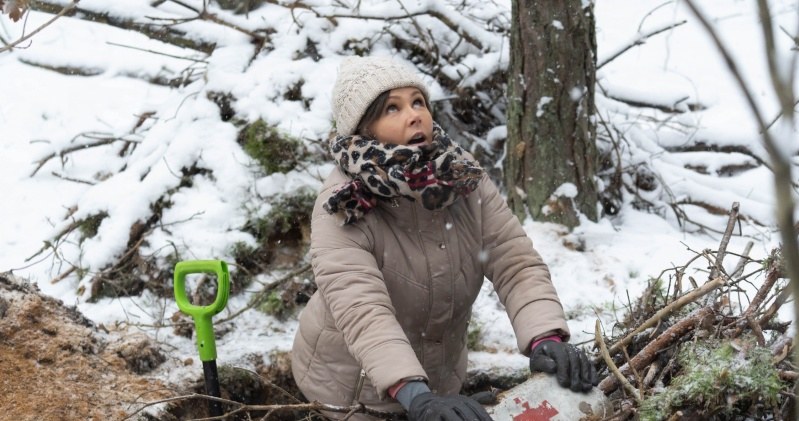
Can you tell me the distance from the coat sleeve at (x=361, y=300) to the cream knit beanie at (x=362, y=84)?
0.24 metres

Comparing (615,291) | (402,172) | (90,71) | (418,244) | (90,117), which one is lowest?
(615,291)

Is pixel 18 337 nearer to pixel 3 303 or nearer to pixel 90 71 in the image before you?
pixel 3 303

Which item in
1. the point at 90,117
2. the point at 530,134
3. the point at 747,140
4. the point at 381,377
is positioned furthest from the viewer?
the point at 90,117

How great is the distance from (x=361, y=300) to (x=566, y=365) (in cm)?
56

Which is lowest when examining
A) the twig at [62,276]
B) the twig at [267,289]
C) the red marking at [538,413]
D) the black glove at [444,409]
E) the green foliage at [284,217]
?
the red marking at [538,413]

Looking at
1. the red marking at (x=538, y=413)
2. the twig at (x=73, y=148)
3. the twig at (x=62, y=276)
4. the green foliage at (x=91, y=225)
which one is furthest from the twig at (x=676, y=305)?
the twig at (x=73, y=148)

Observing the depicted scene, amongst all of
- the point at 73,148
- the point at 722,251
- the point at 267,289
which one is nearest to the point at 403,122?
the point at 722,251

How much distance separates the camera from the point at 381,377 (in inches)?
76.0

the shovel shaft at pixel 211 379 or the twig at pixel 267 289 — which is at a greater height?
the twig at pixel 267 289

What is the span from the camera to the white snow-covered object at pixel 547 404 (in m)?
1.94

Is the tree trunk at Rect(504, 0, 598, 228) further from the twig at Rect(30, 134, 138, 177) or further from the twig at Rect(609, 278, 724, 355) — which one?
the twig at Rect(30, 134, 138, 177)

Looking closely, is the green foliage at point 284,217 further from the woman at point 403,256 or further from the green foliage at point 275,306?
the woman at point 403,256

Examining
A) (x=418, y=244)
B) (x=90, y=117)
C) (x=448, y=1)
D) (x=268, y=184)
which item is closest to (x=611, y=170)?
(x=448, y=1)

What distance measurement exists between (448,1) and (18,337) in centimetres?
319
